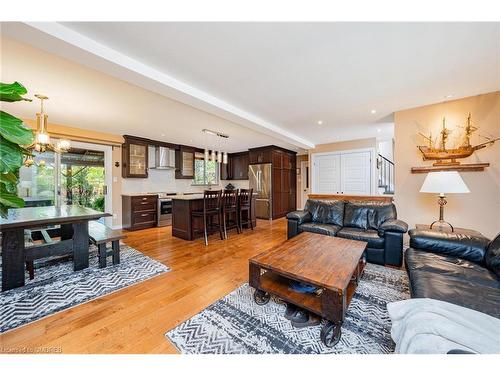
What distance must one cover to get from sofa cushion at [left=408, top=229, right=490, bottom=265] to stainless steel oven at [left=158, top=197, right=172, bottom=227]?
5.13 m

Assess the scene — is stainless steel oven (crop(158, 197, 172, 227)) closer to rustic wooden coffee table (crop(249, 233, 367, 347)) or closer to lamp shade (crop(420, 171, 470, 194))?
rustic wooden coffee table (crop(249, 233, 367, 347))

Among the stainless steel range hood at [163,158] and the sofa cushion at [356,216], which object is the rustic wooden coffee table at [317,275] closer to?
the sofa cushion at [356,216]

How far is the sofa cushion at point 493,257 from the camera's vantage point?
1.58 m

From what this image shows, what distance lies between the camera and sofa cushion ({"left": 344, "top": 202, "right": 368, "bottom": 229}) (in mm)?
3216

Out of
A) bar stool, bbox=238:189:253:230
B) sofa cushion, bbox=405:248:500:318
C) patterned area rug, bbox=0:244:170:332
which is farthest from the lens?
bar stool, bbox=238:189:253:230

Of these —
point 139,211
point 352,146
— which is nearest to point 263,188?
point 352,146

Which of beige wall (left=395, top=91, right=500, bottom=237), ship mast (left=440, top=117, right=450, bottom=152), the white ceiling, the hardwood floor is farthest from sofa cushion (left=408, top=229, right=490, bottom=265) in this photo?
the hardwood floor

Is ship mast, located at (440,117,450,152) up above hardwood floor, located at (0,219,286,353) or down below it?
above

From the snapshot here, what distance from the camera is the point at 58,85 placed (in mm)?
2365

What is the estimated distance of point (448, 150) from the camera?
9.25 ft

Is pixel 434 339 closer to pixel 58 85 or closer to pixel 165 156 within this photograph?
pixel 58 85
